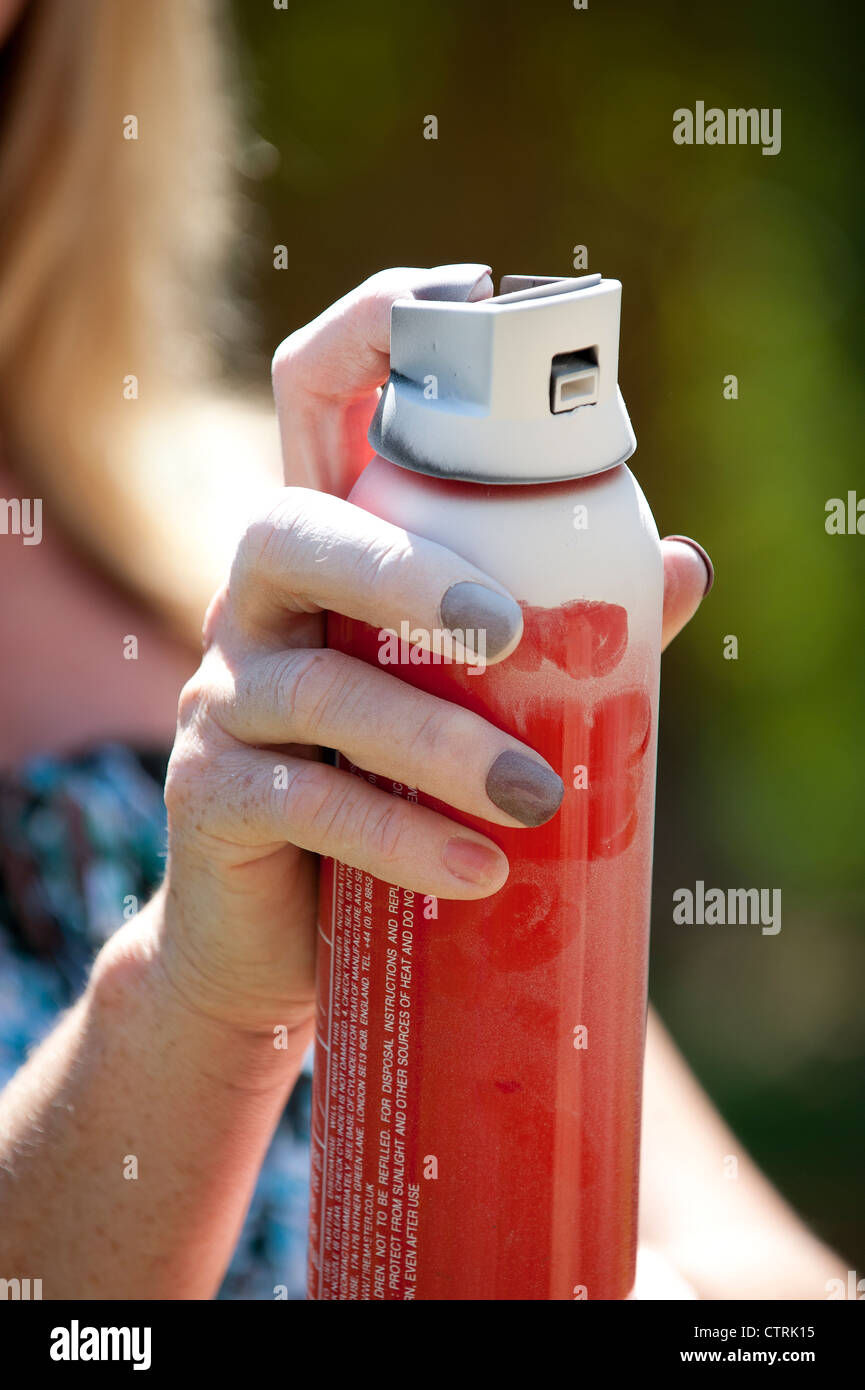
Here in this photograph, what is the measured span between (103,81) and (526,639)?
116 centimetres

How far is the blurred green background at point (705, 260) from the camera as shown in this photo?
2541 millimetres

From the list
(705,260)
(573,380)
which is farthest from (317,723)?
(705,260)

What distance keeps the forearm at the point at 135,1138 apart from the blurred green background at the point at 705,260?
1.67 m

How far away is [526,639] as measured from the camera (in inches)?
26.5

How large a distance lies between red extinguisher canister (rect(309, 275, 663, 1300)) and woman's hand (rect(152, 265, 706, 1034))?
27mm

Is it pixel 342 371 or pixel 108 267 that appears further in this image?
pixel 108 267

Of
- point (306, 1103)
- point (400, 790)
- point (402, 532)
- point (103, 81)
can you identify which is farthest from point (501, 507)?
point (103, 81)

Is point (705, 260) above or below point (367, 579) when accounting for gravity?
above
